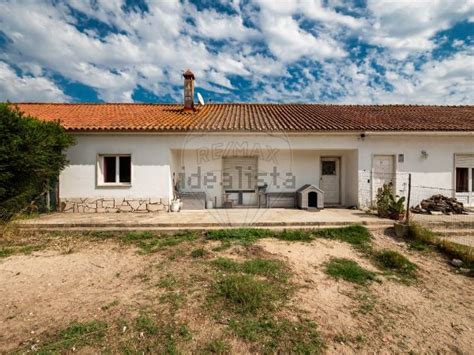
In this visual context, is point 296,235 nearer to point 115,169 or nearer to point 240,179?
point 240,179

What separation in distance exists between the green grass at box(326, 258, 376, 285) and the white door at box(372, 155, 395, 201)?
567 centimetres

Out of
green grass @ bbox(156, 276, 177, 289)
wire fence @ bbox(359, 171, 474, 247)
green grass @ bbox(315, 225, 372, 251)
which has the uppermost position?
wire fence @ bbox(359, 171, 474, 247)

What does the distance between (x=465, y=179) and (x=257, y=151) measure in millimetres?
9100

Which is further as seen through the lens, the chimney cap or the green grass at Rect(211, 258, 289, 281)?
the chimney cap

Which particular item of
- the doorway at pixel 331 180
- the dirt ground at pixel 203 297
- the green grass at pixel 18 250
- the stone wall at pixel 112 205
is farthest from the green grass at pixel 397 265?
the green grass at pixel 18 250

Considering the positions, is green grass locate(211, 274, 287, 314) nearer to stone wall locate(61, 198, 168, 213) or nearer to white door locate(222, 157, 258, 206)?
stone wall locate(61, 198, 168, 213)

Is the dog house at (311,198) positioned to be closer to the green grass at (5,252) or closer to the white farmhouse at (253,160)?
the white farmhouse at (253,160)

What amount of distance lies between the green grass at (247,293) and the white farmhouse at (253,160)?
596 cm

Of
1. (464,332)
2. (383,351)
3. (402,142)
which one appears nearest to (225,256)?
(383,351)

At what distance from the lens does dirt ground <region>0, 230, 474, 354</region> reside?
111 inches

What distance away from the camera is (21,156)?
22.1 feet

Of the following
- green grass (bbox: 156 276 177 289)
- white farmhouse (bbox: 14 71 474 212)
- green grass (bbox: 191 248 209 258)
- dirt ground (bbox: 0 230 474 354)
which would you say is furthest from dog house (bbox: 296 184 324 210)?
green grass (bbox: 156 276 177 289)

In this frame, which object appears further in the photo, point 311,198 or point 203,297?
point 311,198

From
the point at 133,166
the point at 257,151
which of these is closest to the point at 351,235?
the point at 257,151
